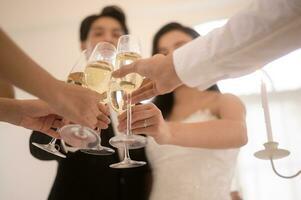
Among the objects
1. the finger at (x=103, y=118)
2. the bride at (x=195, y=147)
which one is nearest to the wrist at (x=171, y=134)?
the bride at (x=195, y=147)

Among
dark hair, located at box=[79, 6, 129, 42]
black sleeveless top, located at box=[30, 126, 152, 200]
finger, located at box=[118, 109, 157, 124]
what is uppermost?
dark hair, located at box=[79, 6, 129, 42]

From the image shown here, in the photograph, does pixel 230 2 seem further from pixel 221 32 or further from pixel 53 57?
pixel 221 32

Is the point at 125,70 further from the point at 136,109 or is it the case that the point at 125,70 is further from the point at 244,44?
the point at 244,44

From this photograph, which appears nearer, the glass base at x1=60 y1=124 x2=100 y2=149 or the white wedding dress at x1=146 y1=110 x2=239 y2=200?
the glass base at x1=60 y1=124 x2=100 y2=149

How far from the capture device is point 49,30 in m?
2.52

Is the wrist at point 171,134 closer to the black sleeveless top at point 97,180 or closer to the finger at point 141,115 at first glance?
the finger at point 141,115

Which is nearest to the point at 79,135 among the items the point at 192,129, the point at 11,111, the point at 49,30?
the point at 11,111

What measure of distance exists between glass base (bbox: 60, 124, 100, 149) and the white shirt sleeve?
0.79ft

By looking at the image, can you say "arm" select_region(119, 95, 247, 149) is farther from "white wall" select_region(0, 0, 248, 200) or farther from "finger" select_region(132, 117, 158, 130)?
"white wall" select_region(0, 0, 248, 200)

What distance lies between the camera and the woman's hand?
882 millimetres

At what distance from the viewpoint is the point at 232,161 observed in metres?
1.13

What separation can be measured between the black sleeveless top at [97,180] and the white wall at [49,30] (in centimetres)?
109

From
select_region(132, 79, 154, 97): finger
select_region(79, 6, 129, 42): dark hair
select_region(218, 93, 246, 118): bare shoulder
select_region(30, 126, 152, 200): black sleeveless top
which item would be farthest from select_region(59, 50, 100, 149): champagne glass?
select_region(79, 6, 129, 42): dark hair

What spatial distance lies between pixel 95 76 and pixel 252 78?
1.54 metres
